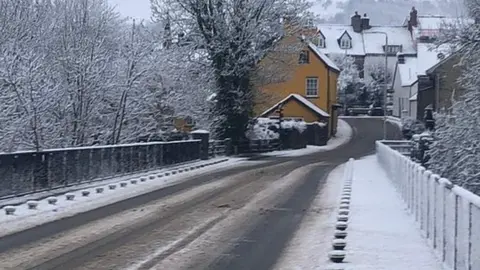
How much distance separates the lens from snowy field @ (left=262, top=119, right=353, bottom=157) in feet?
176

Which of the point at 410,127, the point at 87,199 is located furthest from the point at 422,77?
the point at 87,199

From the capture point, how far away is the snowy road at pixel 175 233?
36.0 feet

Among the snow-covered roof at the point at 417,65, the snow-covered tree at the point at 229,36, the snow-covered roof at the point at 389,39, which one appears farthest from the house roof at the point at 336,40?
the snow-covered tree at the point at 229,36

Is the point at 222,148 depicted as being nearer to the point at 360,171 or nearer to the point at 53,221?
the point at 360,171

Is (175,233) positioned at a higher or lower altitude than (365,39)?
lower

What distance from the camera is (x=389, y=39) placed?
115 m

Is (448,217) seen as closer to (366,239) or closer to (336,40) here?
(366,239)

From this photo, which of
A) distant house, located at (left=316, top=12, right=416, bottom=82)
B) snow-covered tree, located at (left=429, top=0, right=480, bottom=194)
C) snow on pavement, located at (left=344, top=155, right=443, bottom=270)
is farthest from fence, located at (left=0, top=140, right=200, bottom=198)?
distant house, located at (left=316, top=12, right=416, bottom=82)

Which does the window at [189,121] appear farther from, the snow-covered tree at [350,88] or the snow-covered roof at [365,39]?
the snow-covered roof at [365,39]

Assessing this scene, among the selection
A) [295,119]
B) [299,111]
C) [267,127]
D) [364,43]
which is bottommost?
[267,127]

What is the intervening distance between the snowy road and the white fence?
2258 millimetres

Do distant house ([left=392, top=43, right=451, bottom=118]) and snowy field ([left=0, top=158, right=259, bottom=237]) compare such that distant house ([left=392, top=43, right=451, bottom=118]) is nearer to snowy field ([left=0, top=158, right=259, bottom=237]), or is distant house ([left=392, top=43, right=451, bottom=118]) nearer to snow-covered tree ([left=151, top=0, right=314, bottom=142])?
snow-covered tree ([left=151, top=0, right=314, bottom=142])

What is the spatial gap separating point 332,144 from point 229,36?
21.5 m

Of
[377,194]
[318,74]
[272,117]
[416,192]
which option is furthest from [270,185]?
[318,74]
